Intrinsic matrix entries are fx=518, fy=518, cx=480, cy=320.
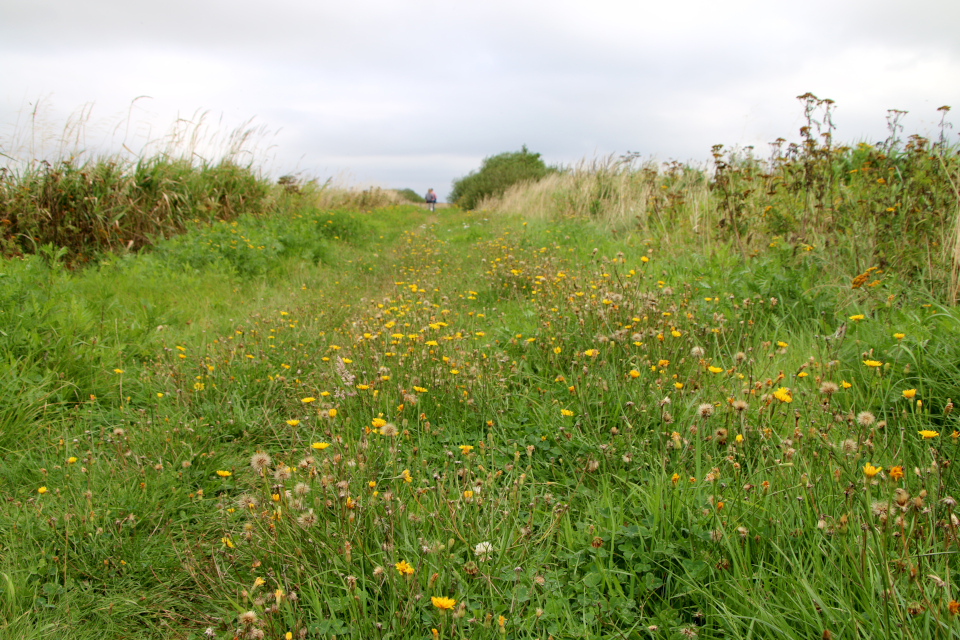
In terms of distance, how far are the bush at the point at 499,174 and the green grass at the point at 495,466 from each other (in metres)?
19.7

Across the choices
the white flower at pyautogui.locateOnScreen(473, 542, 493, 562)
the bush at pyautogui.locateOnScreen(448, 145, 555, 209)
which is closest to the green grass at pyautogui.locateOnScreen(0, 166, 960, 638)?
the white flower at pyautogui.locateOnScreen(473, 542, 493, 562)

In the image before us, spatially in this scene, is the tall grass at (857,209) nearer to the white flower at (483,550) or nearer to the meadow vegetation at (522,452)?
the meadow vegetation at (522,452)

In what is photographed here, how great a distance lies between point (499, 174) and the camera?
24922 millimetres

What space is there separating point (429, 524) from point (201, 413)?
1837 millimetres

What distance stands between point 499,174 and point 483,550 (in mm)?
24575

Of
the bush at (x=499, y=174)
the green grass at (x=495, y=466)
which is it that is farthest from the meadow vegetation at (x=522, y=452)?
the bush at (x=499, y=174)

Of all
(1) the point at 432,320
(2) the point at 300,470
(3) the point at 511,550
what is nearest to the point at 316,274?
(1) the point at 432,320

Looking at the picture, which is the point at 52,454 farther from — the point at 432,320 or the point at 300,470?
the point at 432,320

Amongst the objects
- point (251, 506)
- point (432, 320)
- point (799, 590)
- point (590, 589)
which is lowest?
point (590, 589)

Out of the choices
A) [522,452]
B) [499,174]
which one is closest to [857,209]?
[522,452]

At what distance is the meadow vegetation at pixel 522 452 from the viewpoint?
4.99 ft

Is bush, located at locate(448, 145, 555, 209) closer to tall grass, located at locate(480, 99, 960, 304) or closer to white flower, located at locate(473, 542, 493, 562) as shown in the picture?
tall grass, located at locate(480, 99, 960, 304)

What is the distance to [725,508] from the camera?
176cm

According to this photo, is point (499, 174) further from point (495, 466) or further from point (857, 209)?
point (495, 466)
